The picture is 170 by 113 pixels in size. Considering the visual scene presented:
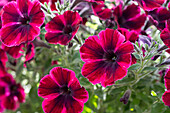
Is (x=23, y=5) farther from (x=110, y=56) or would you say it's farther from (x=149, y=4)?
(x=149, y=4)

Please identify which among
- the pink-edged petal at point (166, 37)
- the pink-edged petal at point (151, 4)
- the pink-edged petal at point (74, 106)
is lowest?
the pink-edged petal at point (74, 106)

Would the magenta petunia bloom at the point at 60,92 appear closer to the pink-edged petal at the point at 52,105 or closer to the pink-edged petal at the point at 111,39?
the pink-edged petal at the point at 52,105

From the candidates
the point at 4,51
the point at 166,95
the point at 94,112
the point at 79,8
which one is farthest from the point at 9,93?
the point at 166,95

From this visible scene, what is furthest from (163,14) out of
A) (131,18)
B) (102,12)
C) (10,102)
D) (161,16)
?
(10,102)

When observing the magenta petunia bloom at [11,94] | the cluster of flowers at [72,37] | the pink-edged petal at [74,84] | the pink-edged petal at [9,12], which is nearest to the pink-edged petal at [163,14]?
the cluster of flowers at [72,37]

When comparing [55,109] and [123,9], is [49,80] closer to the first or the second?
[55,109]

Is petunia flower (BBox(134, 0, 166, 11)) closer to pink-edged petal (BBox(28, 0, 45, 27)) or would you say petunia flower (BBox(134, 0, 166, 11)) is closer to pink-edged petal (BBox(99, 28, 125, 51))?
pink-edged petal (BBox(99, 28, 125, 51))
